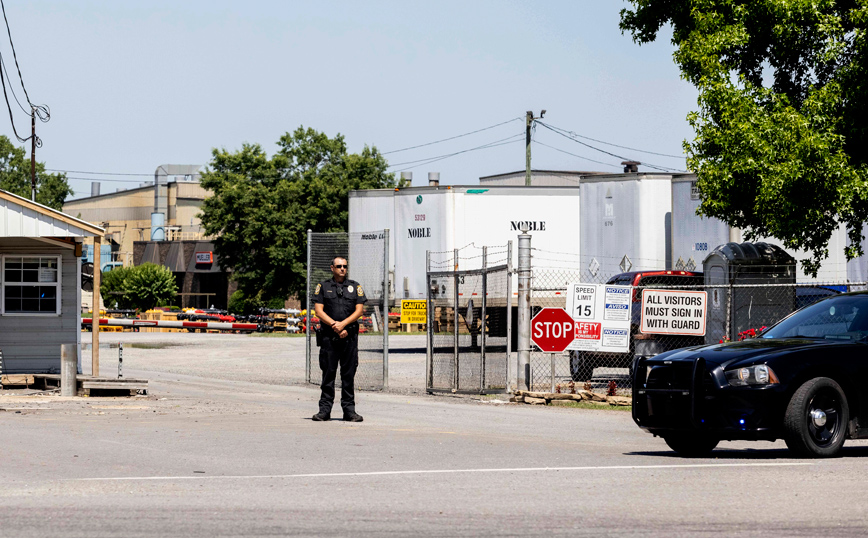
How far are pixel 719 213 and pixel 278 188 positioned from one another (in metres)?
44.1

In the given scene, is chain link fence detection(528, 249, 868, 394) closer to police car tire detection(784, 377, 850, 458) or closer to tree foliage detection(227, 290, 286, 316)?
police car tire detection(784, 377, 850, 458)

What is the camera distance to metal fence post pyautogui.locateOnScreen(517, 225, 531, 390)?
16.2 m

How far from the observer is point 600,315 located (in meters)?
16.0

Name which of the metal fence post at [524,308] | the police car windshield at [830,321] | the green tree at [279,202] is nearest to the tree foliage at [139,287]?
the green tree at [279,202]

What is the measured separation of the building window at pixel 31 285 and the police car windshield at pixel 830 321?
1441 centimetres

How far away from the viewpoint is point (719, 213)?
18.0m

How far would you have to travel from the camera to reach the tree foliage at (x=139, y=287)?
230 ft

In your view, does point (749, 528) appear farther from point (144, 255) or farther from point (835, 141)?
point (144, 255)

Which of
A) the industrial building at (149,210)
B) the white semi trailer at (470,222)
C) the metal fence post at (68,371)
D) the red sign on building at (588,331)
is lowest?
the metal fence post at (68,371)

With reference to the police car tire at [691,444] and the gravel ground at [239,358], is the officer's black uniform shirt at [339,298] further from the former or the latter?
the gravel ground at [239,358]

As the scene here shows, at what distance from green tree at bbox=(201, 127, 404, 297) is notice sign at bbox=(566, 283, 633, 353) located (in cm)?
4352

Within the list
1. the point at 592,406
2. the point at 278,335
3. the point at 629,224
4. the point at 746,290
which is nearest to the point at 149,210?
the point at 278,335

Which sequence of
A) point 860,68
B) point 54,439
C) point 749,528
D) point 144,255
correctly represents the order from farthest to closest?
1. point 144,255
2. point 860,68
3. point 54,439
4. point 749,528

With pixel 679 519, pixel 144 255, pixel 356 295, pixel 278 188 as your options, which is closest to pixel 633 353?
pixel 356 295
